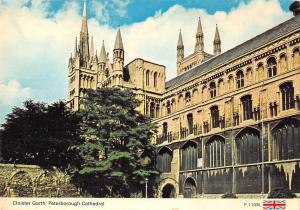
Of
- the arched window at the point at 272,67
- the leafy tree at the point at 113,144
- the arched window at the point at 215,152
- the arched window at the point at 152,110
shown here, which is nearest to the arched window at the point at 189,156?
the arched window at the point at 215,152

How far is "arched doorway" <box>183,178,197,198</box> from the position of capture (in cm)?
3030

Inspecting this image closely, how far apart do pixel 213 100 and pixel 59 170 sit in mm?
12065

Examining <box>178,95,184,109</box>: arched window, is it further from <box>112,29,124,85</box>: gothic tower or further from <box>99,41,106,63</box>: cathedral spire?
<box>99,41,106,63</box>: cathedral spire

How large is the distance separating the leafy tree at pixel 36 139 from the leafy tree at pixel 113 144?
1.28 meters

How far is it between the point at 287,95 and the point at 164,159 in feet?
42.0

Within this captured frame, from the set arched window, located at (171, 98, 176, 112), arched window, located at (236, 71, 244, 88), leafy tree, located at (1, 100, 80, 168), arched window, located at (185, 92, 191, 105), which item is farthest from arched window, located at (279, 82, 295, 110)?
leafy tree, located at (1, 100, 80, 168)

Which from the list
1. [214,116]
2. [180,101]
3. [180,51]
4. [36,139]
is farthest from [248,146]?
[180,51]

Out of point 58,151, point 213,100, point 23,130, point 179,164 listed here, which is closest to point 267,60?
point 213,100

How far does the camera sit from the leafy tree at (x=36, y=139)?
25719 mm

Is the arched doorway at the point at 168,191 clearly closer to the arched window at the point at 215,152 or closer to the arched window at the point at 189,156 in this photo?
the arched window at the point at 189,156

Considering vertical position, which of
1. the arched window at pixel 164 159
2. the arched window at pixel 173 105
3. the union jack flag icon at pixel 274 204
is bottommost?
the union jack flag icon at pixel 274 204

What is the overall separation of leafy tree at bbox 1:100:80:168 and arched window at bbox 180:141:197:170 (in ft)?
27.9

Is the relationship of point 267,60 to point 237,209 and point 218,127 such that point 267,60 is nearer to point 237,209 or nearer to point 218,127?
point 218,127

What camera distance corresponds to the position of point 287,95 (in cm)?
2317
